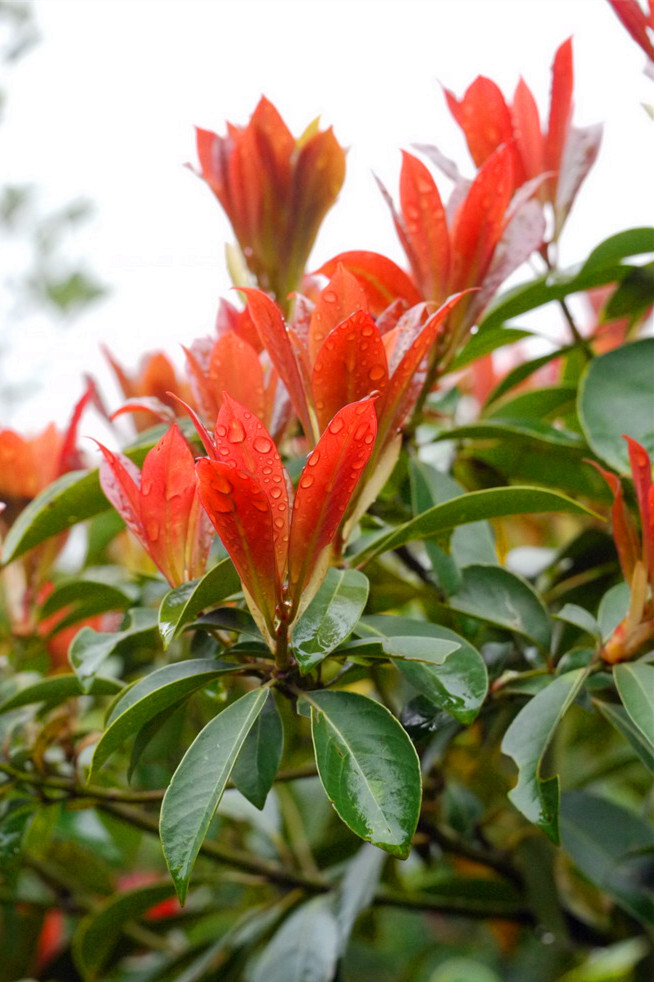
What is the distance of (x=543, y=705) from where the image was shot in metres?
0.66

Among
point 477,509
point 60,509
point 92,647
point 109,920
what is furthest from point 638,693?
point 109,920

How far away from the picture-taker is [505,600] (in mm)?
780

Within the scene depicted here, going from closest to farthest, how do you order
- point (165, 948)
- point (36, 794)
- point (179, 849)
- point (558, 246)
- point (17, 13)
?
point (179, 849) → point (36, 794) → point (558, 246) → point (165, 948) → point (17, 13)

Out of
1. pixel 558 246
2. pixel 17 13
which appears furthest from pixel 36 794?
pixel 17 13

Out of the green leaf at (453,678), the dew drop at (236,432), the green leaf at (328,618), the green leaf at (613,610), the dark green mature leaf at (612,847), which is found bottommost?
the dark green mature leaf at (612,847)

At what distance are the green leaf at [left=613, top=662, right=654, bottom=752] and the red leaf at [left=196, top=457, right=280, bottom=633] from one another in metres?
0.25

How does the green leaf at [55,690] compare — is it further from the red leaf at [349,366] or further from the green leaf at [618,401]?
the green leaf at [618,401]

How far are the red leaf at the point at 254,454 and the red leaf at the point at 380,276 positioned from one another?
262 millimetres

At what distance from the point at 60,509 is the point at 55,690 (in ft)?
0.53

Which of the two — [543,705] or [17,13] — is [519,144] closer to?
[543,705]

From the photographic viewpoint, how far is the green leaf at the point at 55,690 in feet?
2.57

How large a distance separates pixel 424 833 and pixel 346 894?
0.12 metres

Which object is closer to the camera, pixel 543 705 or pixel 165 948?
pixel 543 705

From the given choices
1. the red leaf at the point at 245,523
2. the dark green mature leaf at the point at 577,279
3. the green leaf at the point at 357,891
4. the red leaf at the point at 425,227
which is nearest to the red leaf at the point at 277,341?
the red leaf at the point at 245,523
